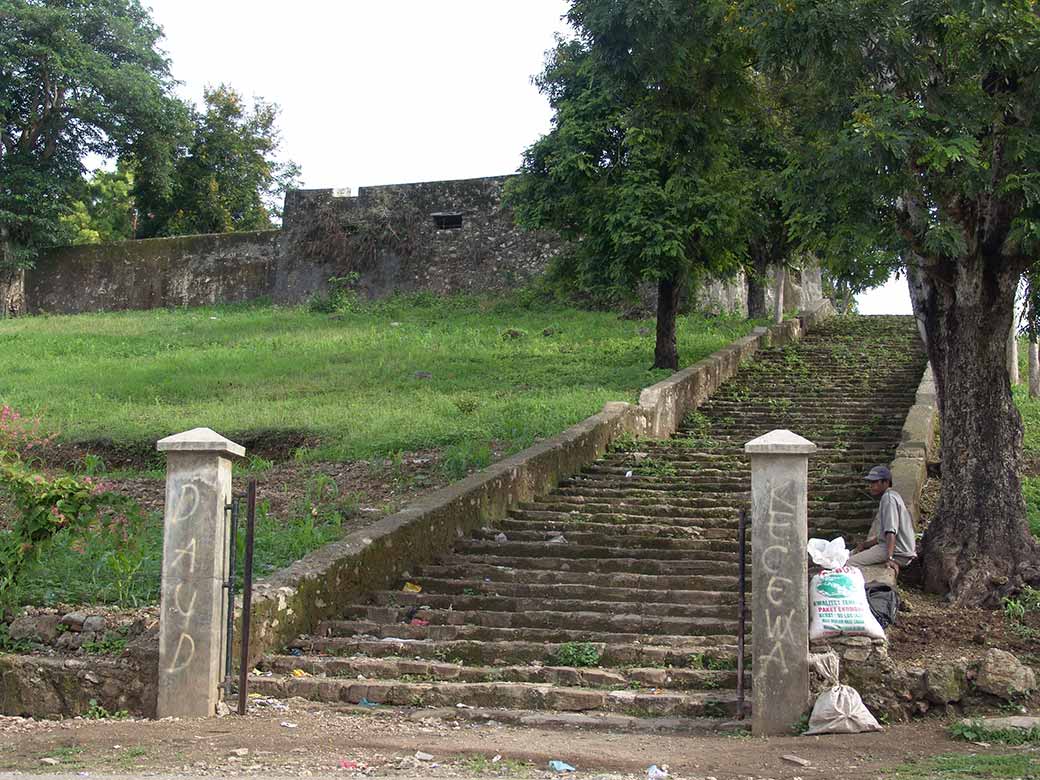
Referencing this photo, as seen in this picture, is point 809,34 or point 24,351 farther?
point 24,351

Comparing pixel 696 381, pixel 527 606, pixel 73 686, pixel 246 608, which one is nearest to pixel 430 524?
pixel 527 606

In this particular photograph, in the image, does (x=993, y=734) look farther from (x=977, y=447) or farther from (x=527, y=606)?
(x=527, y=606)

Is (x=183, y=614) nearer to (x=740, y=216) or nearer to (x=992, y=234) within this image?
(x=992, y=234)

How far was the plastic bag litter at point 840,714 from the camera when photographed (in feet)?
21.1

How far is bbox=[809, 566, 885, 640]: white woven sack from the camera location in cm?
685

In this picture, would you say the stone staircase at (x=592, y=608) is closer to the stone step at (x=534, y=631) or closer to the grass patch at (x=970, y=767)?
the stone step at (x=534, y=631)

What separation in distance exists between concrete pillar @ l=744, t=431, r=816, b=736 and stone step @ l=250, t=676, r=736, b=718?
1.18 ft

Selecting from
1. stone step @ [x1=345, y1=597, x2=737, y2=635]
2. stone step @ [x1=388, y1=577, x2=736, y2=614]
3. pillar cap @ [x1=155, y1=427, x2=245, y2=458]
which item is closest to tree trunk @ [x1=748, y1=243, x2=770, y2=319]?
stone step @ [x1=388, y1=577, x2=736, y2=614]

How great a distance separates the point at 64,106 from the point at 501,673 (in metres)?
29.0

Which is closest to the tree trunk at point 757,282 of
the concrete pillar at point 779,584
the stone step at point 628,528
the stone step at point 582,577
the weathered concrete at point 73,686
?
the stone step at point 628,528

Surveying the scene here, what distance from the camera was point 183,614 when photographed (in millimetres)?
6961

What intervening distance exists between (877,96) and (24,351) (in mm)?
20264

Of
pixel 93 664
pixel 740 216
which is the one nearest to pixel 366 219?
pixel 740 216

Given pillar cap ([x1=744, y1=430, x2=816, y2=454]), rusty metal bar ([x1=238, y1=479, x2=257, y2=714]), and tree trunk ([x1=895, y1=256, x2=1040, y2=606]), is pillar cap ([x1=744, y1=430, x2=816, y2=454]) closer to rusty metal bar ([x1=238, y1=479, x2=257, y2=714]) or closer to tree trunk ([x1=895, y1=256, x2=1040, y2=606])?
tree trunk ([x1=895, y1=256, x2=1040, y2=606])
